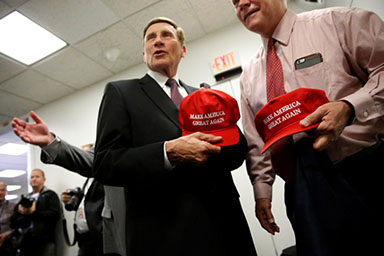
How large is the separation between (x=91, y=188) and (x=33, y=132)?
719 mm

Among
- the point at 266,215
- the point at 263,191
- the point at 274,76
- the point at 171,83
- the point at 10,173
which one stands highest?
the point at 10,173

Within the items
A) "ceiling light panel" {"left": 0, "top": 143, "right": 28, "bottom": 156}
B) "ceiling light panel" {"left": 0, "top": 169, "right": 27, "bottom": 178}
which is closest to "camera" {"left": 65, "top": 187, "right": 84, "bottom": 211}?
"ceiling light panel" {"left": 0, "top": 143, "right": 28, "bottom": 156}

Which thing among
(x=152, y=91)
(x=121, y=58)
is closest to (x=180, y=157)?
(x=152, y=91)

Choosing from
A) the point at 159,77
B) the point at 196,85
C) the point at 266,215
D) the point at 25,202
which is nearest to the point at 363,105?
the point at 266,215

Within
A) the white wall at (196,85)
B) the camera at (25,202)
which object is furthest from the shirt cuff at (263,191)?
the camera at (25,202)

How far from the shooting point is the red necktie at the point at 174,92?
3.49ft

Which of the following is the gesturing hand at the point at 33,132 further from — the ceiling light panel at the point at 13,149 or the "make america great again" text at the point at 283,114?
the ceiling light panel at the point at 13,149

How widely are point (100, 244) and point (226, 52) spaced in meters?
2.72

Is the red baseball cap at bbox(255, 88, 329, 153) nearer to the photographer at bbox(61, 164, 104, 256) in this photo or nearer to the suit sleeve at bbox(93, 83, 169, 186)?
the suit sleeve at bbox(93, 83, 169, 186)

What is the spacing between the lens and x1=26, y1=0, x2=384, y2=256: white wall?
224 centimetres

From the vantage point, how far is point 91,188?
1681 mm

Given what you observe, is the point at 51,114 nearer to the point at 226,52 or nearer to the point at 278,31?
the point at 226,52

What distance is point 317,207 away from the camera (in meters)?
0.57

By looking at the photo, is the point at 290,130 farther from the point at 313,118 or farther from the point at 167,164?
the point at 167,164
